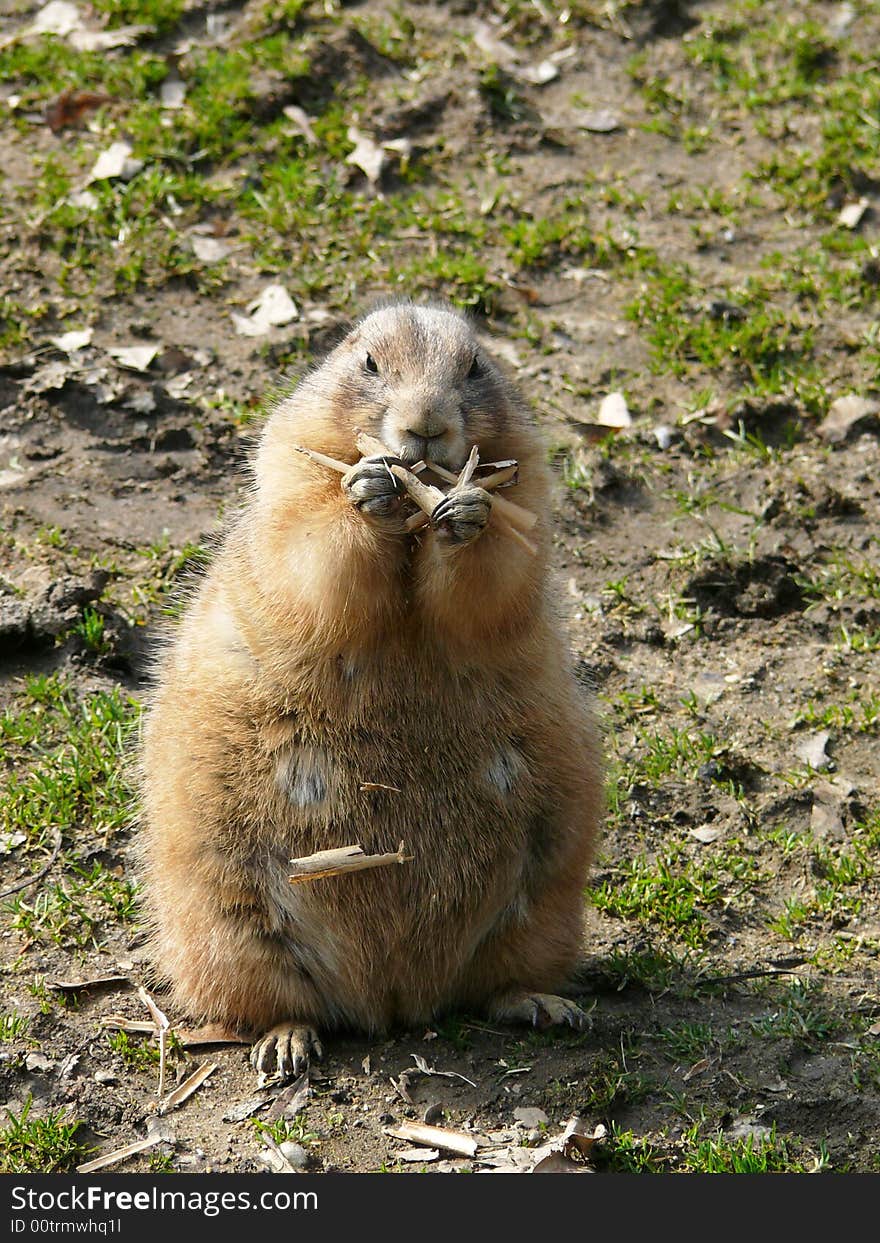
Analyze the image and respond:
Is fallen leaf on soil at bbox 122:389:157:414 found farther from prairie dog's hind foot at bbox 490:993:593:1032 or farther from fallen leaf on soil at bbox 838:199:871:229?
fallen leaf on soil at bbox 838:199:871:229

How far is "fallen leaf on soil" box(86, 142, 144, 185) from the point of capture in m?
9.35

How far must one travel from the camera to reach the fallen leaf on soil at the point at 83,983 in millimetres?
5660

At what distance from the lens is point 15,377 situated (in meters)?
8.27

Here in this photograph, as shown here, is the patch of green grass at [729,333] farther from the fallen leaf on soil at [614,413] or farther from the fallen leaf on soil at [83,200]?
the fallen leaf on soil at [83,200]

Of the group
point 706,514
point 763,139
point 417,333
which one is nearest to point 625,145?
point 763,139

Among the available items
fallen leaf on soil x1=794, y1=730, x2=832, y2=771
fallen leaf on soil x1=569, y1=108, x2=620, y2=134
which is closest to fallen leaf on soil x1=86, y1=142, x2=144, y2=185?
fallen leaf on soil x1=569, y1=108, x2=620, y2=134

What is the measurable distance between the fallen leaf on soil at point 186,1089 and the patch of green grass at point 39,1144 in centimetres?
28

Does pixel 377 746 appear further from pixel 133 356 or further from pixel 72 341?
pixel 72 341

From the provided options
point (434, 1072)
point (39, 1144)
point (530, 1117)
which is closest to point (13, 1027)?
point (39, 1144)

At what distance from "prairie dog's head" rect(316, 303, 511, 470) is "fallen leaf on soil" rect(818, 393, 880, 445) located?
316 cm

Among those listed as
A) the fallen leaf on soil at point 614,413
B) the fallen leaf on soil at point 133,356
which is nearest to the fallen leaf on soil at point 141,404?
the fallen leaf on soil at point 133,356

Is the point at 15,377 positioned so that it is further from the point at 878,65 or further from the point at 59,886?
the point at 878,65

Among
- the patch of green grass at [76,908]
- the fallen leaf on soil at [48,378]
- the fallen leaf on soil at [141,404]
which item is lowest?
the patch of green grass at [76,908]

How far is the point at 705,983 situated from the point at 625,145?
19.9 feet
